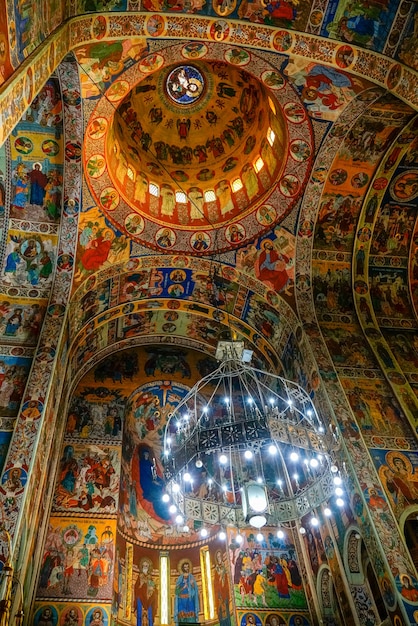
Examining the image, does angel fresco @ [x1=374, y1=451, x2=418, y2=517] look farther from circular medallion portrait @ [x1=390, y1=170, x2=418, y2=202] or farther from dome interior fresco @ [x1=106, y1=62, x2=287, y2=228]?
dome interior fresco @ [x1=106, y1=62, x2=287, y2=228]

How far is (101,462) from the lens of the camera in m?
13.1

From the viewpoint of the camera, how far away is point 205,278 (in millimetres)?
13344

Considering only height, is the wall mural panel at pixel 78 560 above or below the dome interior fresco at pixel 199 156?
below

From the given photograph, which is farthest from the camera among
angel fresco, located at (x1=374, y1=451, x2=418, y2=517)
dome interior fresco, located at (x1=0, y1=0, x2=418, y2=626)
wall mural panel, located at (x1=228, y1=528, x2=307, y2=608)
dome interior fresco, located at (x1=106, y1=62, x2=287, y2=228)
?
dome interior fresco, located at (x1=106, y1=62, x2=287, y2=228)

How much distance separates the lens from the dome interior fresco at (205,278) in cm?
874

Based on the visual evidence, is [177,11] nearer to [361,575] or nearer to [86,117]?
[86,117]

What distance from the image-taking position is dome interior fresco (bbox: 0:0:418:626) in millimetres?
8742

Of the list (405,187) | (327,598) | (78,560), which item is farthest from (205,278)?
(327,598)

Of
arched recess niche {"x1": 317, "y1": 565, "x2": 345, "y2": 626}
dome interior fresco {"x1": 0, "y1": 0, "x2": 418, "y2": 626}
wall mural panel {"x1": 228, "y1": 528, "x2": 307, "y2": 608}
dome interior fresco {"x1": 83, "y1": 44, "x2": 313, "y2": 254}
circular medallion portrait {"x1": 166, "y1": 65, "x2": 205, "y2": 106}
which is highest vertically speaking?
circular medallion portrait {"x1": 166, "y1": 65, "x2": 205, "y2": 106}

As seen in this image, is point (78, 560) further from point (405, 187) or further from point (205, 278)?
point (405, 187)

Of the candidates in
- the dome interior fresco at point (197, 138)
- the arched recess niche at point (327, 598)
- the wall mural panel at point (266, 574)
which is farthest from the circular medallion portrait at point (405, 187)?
the wall mural panel at point (266, 574)

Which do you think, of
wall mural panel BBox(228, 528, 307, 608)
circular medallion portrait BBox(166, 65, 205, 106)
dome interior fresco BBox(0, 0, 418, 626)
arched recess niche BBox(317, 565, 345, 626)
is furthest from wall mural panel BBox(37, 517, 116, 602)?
circular medallion portrait BBox(166, 65, 205, 106)

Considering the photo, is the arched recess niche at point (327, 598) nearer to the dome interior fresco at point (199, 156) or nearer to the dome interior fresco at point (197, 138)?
the dome interior fresco at point (199, 156)

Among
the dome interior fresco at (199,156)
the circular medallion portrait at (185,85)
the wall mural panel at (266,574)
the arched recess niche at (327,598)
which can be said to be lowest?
the arched recess niche at (327,598)
